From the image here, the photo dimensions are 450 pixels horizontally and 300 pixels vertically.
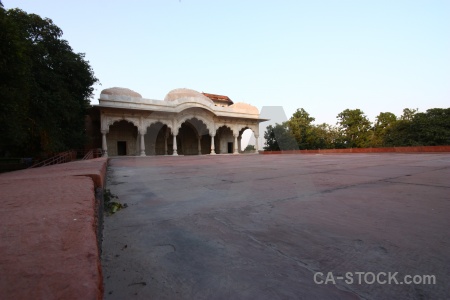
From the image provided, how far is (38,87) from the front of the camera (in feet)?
36.0

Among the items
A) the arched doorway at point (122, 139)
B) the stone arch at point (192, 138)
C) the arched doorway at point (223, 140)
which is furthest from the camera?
the arched doorway at point (223, 140)

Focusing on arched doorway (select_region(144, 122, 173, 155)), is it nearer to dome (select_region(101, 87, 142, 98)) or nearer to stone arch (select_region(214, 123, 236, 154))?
dome (select_region(101, 87, 142, 98))

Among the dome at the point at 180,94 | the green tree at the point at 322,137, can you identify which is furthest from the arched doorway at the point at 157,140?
the green tree at the point at 322,137

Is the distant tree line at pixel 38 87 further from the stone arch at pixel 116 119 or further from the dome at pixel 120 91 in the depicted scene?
the dome at pixel 120 91

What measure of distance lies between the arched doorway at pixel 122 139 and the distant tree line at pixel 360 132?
13985 mm

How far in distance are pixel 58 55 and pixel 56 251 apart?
1618 centimetres

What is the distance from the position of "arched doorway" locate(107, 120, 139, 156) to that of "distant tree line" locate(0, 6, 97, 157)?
5461 mm

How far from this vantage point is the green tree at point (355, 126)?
1178 inches

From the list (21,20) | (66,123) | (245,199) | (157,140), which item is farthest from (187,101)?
(245,199)

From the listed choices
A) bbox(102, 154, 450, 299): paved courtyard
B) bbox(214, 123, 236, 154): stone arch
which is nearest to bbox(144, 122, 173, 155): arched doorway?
bbox(214, 123, 236, 154): stone arch

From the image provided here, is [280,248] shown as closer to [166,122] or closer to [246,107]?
[166,122]

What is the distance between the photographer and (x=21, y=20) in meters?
11.7

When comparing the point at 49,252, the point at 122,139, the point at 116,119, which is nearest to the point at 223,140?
the point at 122,139

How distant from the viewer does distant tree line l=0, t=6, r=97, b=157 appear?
278 inches
